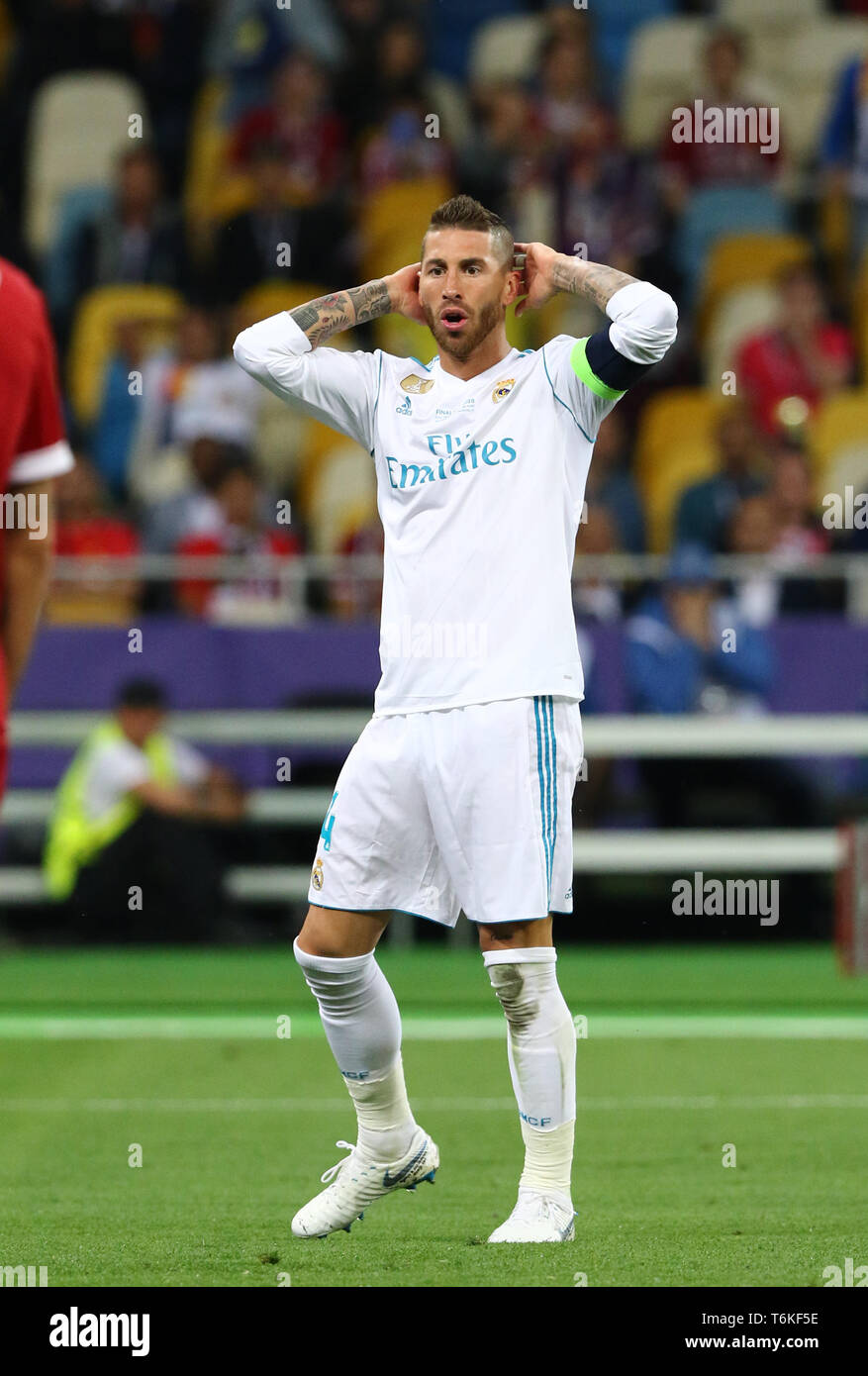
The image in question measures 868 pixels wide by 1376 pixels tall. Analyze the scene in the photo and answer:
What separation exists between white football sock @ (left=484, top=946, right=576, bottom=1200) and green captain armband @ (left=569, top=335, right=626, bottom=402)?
1302 millimetres

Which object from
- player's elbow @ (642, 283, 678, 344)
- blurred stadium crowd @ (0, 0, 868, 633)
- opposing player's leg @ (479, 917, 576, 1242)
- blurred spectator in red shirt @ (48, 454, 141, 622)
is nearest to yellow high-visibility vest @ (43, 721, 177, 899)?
blurred spectator in red shirt @ (48, 454, 141, 622)

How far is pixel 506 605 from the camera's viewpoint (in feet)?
17.6

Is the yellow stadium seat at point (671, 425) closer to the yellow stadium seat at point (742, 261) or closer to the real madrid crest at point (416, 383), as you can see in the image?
the yellow stadium seat at point (742, 261)

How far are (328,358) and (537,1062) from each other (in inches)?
70.7

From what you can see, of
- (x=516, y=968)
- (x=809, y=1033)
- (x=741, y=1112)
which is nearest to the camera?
(x=516, y=968)

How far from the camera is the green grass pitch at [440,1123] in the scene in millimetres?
5055

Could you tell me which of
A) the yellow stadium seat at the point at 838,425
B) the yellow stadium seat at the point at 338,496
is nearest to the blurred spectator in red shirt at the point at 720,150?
the yellow stadium seat at the point at 838,425

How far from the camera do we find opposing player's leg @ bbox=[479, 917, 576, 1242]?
5.28 metres

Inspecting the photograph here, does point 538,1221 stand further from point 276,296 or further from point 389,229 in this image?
point 389,229

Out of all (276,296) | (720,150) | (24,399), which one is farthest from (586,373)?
(720,150)

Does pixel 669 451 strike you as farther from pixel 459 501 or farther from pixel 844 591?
pixel 459 501

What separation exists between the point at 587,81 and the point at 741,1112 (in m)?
10.1

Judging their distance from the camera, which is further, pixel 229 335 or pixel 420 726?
pixel 229 335

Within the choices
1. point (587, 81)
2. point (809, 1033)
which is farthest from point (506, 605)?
point (587, 81)
